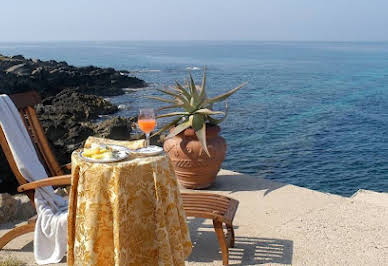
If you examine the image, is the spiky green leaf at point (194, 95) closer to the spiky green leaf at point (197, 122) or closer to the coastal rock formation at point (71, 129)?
the spiky green leaf at point (197, 122)

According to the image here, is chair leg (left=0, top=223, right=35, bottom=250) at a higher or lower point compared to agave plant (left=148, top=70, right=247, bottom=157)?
lower

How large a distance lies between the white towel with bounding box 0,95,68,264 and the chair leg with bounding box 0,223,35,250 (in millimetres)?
90

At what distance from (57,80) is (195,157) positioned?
2678 centimetres

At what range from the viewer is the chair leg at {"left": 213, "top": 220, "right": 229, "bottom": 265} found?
3.98 metres

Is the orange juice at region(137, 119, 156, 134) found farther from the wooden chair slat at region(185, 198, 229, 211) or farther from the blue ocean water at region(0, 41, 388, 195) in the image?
the blue ocean water at region(0, 41, 388, 195)

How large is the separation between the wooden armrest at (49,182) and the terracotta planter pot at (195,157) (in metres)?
2.42

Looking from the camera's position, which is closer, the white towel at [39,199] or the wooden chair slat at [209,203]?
the white towel at [39,199]

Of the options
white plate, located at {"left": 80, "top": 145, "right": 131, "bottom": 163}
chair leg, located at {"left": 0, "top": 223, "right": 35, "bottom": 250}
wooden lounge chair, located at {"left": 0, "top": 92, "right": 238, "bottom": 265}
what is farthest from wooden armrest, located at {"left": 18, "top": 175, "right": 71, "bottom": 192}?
white plate, located at {"left": 80, "top": 145, "right": 131, "bottom": 163}

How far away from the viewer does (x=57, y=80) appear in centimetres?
3105

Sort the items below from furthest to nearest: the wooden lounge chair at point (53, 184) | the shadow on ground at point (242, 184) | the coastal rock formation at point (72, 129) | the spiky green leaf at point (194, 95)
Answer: the coastal rock formation at point (72, 129), the spiky green leaf at point (194, 95), the shadow on ground at point (242, 184), the wooden lounge chair at point (53, 184)

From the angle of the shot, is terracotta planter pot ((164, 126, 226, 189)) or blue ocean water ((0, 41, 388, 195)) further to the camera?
blue ocean water ((0, 41, 388, 195))

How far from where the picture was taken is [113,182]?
3.12m

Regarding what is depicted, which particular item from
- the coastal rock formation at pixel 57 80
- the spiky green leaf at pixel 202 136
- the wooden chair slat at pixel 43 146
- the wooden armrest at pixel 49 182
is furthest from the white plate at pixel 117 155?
the coastal rock formation at pixel 57 80

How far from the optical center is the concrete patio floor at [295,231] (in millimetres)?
4230
